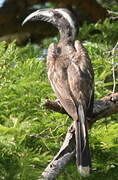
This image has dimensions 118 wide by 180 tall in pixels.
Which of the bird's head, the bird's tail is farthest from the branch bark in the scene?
the bird's head

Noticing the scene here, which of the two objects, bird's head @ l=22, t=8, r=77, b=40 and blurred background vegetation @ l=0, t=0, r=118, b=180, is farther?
bird's head @ l=22, t=8, r=77, b=40

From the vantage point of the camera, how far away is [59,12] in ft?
18.2

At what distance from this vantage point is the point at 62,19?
556 centimetres

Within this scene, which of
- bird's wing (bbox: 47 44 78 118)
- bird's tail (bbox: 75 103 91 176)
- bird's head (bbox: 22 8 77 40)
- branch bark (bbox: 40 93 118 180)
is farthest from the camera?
bird's head (bbox: 22 8 77 40)

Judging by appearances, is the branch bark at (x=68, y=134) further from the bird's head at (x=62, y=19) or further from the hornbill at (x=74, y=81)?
the bird's head at (x=62, y=19)

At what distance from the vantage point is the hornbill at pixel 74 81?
3.91m

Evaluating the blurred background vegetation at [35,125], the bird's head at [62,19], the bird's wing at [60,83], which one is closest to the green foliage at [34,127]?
the blurred background vegetation at [35,125]

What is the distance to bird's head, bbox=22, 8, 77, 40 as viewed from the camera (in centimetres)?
543

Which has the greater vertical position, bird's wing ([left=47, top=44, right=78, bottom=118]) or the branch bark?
bird's wing ([left=47, top=44, right=78, bottom=118])

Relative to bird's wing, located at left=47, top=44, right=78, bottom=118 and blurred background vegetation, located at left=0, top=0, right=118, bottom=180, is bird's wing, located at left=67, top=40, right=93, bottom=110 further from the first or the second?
blurred background vegetation, located at left=0, top=0, right=118, bottom=180

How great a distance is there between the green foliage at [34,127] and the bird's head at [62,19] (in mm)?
385

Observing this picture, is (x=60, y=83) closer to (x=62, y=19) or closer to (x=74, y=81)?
(x=74, y=81)

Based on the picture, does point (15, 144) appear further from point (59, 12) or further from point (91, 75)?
point (59, 12)

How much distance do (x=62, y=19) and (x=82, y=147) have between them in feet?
6.37
